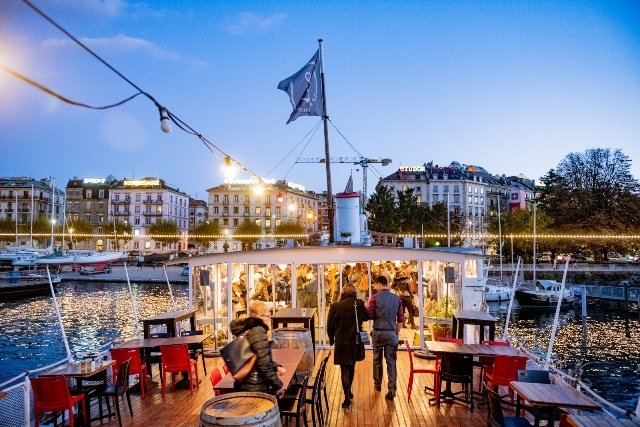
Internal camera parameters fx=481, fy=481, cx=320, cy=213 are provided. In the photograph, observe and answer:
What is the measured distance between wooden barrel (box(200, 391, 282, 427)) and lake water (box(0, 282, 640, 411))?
43.5 ft

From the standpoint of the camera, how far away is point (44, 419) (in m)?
7.39

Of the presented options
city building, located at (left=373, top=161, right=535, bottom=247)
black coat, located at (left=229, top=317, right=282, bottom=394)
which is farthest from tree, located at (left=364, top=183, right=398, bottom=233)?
black coat, located at (left=229, top=317, right=282, bottom=394)

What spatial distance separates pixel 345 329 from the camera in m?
7.68

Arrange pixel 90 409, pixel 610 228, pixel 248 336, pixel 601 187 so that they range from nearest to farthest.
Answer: pixel 248 336, pixel 90 409, pixel 610 228, pixel 601 187

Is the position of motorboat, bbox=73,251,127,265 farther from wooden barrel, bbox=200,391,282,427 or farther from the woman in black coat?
wooden barrel, bbox=200,391,282,427

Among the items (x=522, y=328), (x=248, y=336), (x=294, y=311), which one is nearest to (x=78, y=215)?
(x=522, y=328)

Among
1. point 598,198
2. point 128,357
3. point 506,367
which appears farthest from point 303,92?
point 598,198

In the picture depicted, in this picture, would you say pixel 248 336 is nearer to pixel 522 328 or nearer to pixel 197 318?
pixel 197 318

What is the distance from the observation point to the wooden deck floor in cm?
737

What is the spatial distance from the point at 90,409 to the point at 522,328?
1084 inches

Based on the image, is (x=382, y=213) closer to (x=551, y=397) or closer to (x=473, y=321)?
(x=473, y=321)

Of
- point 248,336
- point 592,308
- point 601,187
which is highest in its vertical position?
point 601,187

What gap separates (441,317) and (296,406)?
7.56 meters

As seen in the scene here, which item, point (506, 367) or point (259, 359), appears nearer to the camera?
point (259, 359)
